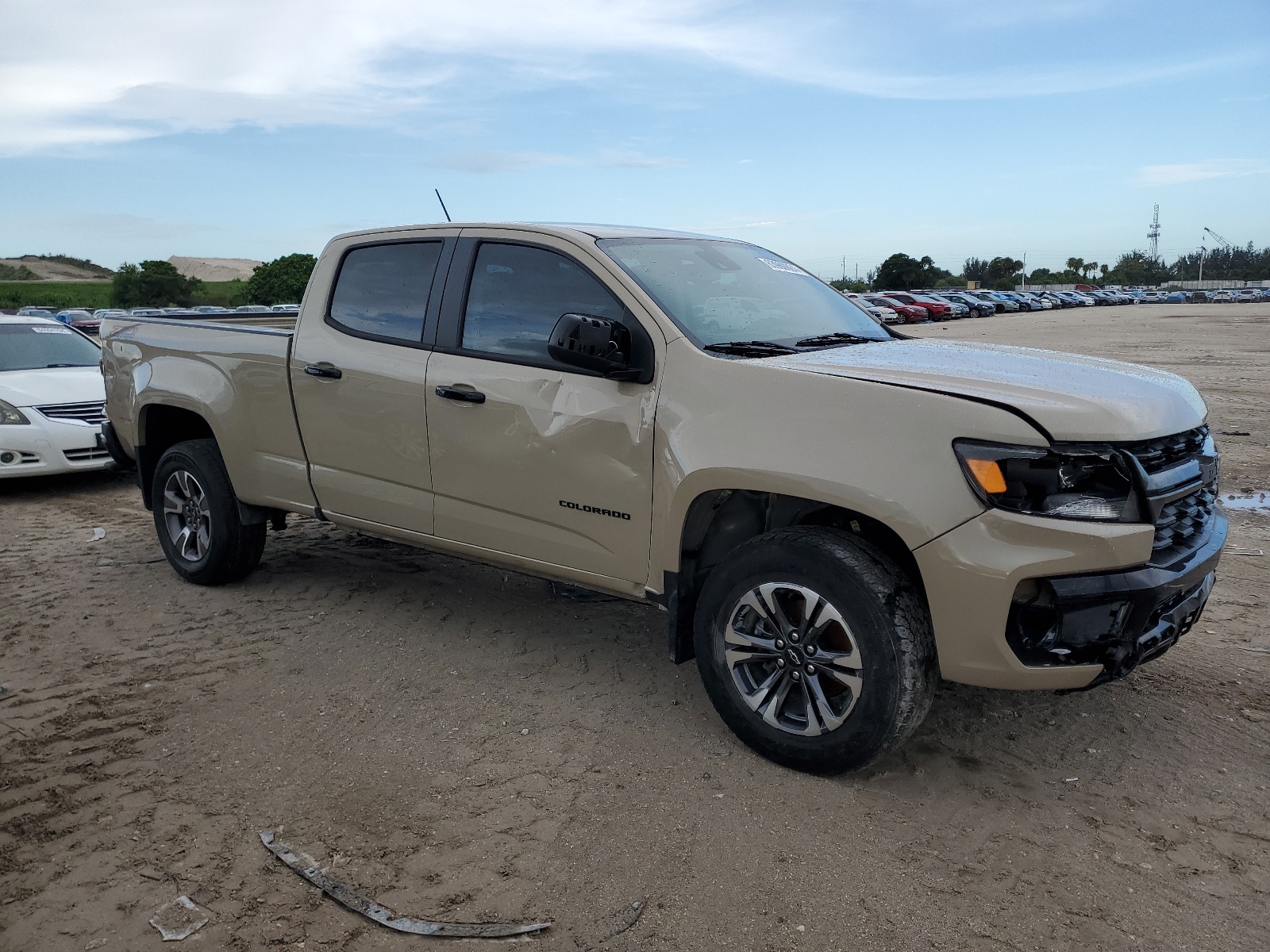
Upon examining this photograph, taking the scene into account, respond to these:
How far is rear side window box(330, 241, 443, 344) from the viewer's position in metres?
4.64

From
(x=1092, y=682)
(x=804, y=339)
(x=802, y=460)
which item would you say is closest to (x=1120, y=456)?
(x=1092, y=682)

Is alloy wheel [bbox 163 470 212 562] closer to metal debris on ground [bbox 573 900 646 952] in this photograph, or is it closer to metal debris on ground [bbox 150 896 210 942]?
metal debris on ground [bbox 150 896 210 942]

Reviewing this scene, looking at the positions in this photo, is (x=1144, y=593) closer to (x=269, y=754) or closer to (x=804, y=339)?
(x=804, y=339)

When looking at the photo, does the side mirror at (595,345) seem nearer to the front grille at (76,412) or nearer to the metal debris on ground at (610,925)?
the metal debris on ground at (610,925)

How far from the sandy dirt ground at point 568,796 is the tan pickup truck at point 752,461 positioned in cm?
43

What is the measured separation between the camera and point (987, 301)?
60.8 meters

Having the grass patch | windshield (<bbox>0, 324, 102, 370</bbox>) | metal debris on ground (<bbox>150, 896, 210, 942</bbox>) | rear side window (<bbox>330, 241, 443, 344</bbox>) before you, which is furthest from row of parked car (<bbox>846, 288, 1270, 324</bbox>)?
the grass patch

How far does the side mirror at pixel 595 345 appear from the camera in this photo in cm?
367

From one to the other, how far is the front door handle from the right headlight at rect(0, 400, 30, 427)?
20.7ft

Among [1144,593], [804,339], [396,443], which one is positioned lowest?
[1144,593]

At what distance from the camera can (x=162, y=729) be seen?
403 cm

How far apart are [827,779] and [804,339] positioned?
1735mm

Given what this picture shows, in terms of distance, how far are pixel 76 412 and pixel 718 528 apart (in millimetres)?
7512

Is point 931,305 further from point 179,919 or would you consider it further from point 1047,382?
point 179,919
